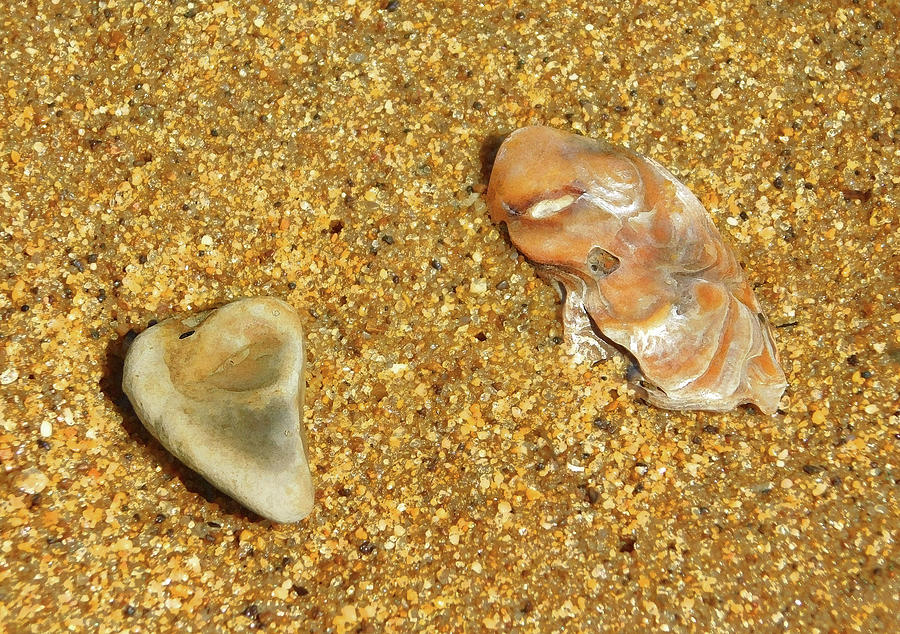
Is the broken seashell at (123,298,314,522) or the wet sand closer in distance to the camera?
the broken seashell at (123,298,314,522)

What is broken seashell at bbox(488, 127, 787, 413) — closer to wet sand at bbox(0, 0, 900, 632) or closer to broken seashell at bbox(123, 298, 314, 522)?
wet sand at bbox(0, 0, 900, 632)

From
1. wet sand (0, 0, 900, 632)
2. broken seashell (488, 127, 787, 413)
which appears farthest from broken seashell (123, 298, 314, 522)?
broken seashell (488, 127, 787, 413)

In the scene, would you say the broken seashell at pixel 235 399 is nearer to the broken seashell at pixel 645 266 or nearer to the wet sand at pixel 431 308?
the wet sand at pixel 431 308

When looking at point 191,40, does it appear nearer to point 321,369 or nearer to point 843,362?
point 321,369

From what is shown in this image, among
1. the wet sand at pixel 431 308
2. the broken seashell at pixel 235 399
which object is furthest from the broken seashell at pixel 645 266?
the broken seashell at pixel 235 399

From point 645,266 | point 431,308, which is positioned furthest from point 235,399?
point 645,266
